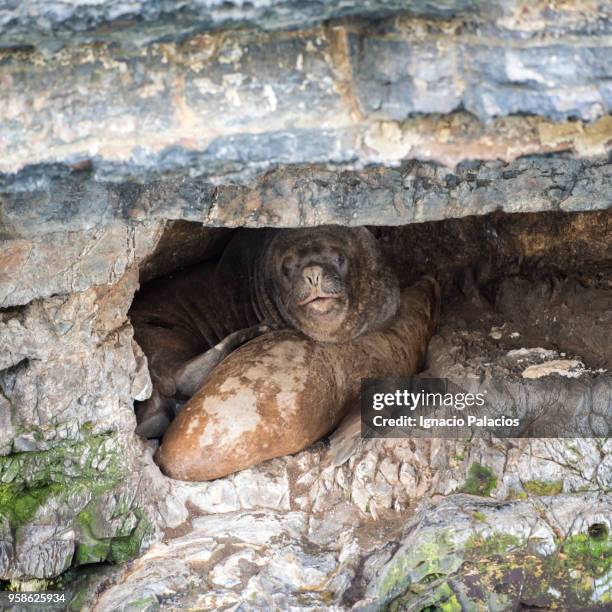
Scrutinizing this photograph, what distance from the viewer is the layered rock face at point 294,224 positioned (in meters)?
2.37

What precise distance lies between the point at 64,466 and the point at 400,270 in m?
2.84

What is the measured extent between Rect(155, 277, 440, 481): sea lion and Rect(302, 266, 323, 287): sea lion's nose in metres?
0.37

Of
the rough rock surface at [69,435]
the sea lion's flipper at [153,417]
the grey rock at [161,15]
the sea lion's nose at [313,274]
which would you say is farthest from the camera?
the sea lion's nose at [313,274]

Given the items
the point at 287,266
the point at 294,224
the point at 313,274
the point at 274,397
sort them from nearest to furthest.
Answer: the point at 294,224
the point at 274,397
the point at 313,274
the point at 287,266

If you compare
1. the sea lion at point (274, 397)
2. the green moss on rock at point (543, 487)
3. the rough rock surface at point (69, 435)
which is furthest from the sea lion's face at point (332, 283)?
the green moss on rock at point (543, 487)

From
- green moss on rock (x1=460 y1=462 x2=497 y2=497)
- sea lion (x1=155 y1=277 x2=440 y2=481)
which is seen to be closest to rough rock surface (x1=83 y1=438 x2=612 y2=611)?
green moss on rock (x1=460 y1=462 x2=497 y2=497)

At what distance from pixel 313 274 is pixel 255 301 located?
1039 mm

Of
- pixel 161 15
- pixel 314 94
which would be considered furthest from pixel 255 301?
pixel 161 15

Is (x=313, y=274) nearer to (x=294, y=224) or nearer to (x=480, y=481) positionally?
(x=294, y=224)

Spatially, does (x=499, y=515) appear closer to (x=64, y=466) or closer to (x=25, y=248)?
(x=64, y=466)

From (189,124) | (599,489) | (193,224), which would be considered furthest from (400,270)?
(189,124)

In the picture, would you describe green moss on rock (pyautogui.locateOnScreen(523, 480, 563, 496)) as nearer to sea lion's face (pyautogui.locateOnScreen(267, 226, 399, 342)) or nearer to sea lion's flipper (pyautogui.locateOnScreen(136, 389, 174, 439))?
sea lion's face (pyautogui.locateOnScreen(267, 226, 399, 342))

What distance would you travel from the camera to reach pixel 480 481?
3.98 metres

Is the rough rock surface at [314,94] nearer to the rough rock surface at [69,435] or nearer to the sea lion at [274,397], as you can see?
the rough rock surface at [69,435]
